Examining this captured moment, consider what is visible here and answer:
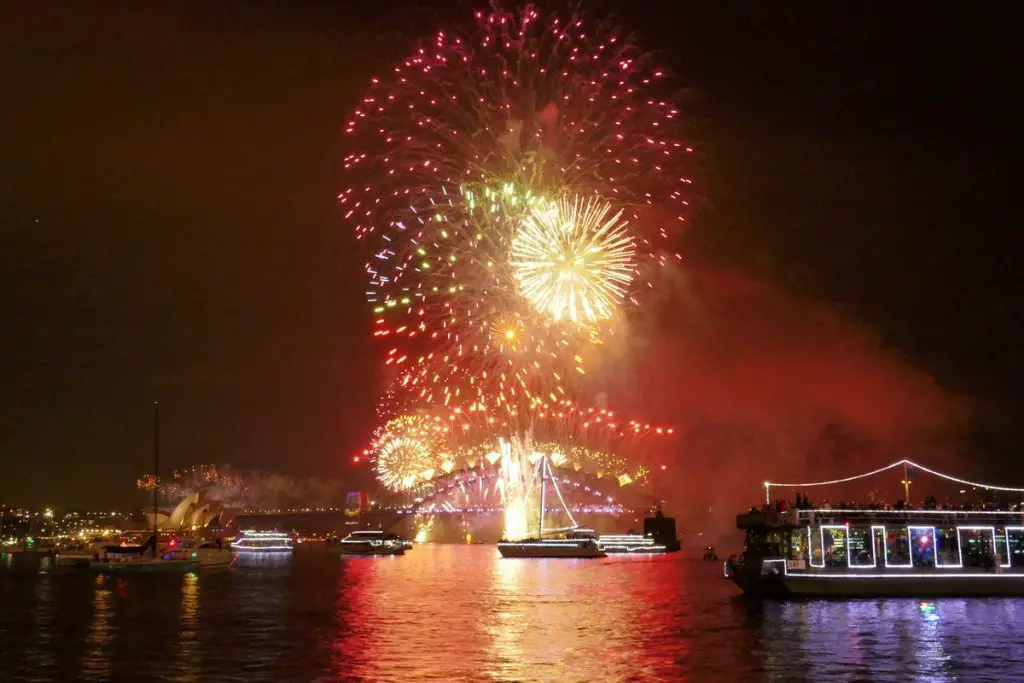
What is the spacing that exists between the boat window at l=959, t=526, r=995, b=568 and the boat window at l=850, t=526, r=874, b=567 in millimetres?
5132

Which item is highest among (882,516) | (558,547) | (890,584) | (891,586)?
(882,516)

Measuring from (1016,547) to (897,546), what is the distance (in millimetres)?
6846

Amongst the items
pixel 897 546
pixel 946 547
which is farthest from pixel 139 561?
pixel 946 547

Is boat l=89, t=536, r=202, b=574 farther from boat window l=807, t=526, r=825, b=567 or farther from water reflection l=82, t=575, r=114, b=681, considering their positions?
boat window l=807, t=526, r=825, b=567

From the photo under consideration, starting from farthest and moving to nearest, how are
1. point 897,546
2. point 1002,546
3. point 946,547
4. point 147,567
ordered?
point 147,567, point 1002,546, point 946,547, point 897,546

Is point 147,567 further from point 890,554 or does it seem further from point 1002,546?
point 1002,546

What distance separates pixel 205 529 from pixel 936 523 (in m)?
165

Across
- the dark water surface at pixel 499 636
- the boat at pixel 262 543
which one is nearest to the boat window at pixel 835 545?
the dark water surface at pixel 499 636

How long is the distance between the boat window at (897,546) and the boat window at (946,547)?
68.7 inches

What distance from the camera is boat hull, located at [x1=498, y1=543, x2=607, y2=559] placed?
11556 cm

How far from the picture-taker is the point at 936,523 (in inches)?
2099

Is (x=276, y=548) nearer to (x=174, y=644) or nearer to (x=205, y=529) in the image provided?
(x=205, y=529)

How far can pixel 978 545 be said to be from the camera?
178 ft

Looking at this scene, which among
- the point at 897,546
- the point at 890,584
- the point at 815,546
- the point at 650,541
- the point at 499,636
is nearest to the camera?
the point at 499,636
